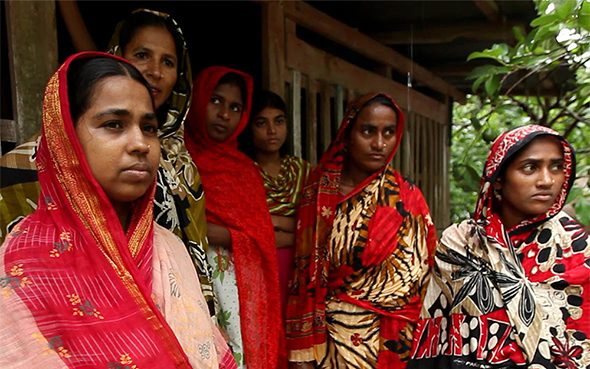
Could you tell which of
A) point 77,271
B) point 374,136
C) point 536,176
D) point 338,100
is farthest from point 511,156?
point 338,100

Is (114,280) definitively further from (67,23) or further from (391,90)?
(391,90)

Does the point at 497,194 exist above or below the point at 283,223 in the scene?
above

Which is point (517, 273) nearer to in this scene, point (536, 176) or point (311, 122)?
point (536, 176)

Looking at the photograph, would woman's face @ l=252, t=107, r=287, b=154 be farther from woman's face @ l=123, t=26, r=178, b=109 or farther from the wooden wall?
woman's face @ l=123, t=26, r=178, b=109

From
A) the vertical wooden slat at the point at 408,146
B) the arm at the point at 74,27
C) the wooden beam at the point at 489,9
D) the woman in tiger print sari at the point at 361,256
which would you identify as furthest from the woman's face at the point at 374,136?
the vertical wooden slat at the point at 408,146

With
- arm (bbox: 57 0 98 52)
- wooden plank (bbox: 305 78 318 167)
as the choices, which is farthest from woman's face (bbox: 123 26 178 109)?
wooden plank (bbox: 305 78 318 167)

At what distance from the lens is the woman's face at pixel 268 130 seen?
8.98ft

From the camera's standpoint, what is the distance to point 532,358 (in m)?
1.77

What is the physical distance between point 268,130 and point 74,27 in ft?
3.58

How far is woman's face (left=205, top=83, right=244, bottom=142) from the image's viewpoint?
7.82 ft

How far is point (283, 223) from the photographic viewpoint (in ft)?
8.62

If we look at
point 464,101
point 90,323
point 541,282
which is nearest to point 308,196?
point 541,282

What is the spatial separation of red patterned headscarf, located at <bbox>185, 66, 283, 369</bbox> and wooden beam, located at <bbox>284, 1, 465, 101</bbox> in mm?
1296

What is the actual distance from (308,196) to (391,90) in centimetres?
262
